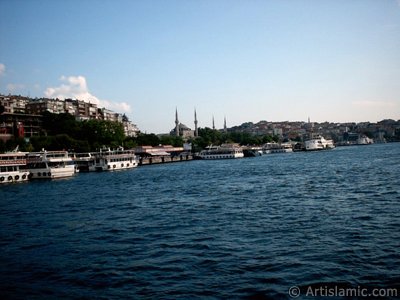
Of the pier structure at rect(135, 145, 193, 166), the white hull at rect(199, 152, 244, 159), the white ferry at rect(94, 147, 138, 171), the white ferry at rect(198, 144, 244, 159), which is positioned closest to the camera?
the white ferry at rect(94, 147, 138, 171)

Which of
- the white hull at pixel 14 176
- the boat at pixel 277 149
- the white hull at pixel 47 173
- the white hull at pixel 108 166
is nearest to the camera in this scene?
the white hull at pixel 14 176

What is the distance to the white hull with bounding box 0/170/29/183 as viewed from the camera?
4812 centimetres

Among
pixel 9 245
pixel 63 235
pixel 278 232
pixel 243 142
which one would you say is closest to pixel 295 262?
pixel 278 232

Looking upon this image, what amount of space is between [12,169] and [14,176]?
1.29 meters

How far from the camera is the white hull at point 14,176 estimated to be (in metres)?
48.1

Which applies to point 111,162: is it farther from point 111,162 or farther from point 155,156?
point 155,156

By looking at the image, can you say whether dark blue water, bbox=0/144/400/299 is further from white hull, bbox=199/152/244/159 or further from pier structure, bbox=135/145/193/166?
white hull, bbox=199/152/244/159

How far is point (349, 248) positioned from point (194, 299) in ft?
19.9

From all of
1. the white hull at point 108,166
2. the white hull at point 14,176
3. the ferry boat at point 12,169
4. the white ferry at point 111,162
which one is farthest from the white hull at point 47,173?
the white ferry at point 111,162

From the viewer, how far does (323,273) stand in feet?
33.1

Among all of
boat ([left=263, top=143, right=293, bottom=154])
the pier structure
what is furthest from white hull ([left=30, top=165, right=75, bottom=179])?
boat ([left=263, top=143, right=293, bottom=154])

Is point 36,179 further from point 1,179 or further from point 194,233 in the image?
point 194,233

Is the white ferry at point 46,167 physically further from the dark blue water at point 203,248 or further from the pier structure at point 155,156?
the pier structure at point 155,156

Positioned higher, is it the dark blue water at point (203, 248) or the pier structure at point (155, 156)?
Result: the pier structure at point (155, 156)
